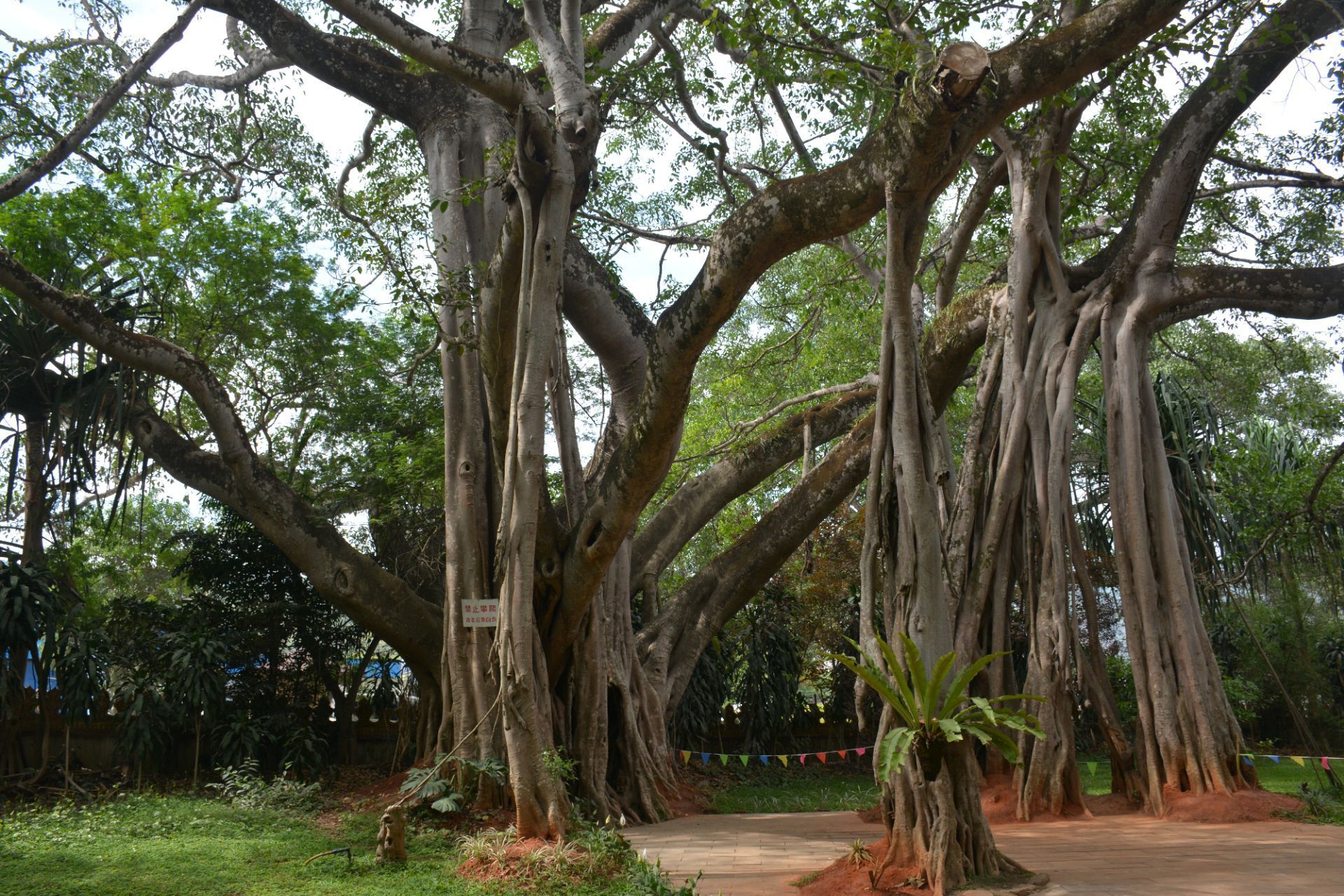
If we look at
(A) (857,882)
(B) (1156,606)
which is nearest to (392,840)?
(A) (857,882)

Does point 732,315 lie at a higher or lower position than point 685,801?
higher

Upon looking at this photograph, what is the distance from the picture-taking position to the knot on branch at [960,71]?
4.14m

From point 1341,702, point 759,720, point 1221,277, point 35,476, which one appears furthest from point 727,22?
point 1341,702

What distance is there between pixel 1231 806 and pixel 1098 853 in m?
1.73

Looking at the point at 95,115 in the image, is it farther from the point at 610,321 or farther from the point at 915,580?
the point at 915,580

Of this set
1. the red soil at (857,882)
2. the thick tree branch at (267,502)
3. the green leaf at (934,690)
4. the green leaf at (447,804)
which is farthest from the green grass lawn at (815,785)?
the green leaf at (934,690)

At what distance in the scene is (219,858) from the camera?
5.49 meters

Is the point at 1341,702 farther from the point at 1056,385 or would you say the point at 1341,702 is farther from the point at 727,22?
the point at 727,22

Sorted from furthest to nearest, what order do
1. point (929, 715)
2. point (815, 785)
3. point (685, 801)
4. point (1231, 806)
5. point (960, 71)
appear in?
point (815, 785) < point (685, 801) < point (1231, 806) < point (929, 715) < point (960, 71)

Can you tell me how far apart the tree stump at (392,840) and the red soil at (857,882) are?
2284mm

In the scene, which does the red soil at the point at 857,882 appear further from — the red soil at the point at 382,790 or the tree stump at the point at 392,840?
the red soil at the point at 382,790

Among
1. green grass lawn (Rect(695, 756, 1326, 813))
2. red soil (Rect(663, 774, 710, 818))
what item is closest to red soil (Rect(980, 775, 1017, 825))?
green grass lawn (Rect(695, 756, 1326, 813))

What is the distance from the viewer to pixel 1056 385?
7516 millimetres

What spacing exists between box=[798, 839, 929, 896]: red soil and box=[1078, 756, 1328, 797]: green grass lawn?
15.2ft
